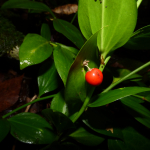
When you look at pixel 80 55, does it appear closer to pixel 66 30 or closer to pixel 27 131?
pixel 66 30

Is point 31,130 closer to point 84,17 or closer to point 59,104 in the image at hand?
point 59,104

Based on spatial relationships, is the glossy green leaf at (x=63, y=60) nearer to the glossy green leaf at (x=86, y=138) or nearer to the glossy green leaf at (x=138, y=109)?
the glossy green leaf at (x=138, y=109)

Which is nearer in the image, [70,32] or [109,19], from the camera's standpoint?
[109,19]

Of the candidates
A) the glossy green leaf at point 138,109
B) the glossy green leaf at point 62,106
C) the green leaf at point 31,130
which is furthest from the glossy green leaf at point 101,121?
the green leaf at point 31,130

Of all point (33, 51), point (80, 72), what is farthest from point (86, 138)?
point (33, 51)

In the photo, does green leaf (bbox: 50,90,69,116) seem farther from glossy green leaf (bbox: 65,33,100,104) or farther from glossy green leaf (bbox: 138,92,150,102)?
glossy green leaf (bbox: 138,92,150,102)

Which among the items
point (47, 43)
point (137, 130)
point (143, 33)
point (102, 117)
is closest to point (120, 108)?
point (137, 130)

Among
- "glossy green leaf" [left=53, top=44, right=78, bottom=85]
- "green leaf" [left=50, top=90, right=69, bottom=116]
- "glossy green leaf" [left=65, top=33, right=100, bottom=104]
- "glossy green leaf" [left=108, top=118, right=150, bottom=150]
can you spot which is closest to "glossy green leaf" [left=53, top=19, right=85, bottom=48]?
"glossy green leaf" [left=53, top=44, right=78, bottom=85]
